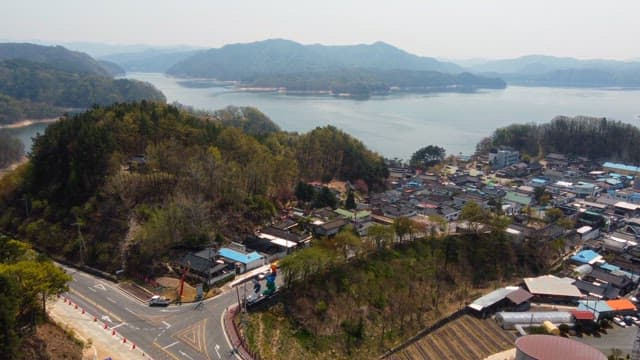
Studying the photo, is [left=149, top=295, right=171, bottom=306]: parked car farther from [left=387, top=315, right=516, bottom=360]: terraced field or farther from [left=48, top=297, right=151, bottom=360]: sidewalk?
[left=387, top=315, right=516, bottom=360]: terraced field

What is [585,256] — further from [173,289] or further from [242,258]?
[173,289]

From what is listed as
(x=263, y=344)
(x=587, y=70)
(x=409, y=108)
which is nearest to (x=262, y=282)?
(x=263, y=344)

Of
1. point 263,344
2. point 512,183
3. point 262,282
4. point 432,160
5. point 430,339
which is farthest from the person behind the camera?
point 432,160

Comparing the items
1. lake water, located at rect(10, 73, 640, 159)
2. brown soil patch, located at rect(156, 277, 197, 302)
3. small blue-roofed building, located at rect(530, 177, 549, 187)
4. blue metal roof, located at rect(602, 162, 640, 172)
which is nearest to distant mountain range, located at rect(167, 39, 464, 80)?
lake water, located at rect(10, 73, 640, 159)

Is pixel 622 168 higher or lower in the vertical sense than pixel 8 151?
higher

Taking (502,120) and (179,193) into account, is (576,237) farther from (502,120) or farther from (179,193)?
(502,120)

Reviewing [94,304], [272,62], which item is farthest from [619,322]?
[272,62]
